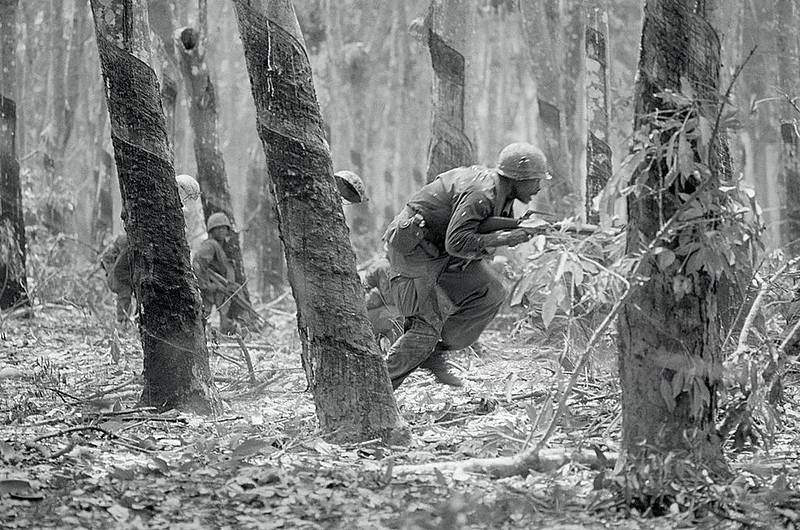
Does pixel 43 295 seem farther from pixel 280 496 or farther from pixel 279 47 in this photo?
pixel 280 496

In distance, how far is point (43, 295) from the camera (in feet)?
51.8

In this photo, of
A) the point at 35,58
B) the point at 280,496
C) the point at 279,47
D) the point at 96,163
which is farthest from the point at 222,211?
the point at 35,58

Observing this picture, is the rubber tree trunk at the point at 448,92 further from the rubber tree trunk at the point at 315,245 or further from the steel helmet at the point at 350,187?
the rubber tree trunk at the point at 315,245

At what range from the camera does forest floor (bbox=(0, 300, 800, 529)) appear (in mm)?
4324

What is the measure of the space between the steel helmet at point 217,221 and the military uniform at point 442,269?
6.73 m

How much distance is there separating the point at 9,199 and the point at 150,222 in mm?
8962

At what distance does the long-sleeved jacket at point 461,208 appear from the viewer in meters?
6.98

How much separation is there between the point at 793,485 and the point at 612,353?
10.8 feet

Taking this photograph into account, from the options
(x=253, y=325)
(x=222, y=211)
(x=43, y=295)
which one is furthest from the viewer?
(x=43, y=295)

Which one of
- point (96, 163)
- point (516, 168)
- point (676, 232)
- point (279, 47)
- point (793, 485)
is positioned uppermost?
point (96, 163)

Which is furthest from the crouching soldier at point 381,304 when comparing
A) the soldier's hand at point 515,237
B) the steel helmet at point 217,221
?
the steel helmet at point 217,221

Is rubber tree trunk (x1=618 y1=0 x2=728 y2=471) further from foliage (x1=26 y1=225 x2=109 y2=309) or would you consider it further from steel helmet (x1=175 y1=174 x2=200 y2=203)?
foliage (x1=26 y1=225 x2=109 y2=309)

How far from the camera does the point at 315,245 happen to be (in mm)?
5715

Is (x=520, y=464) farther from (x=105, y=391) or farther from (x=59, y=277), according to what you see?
(x=59, y=277)
